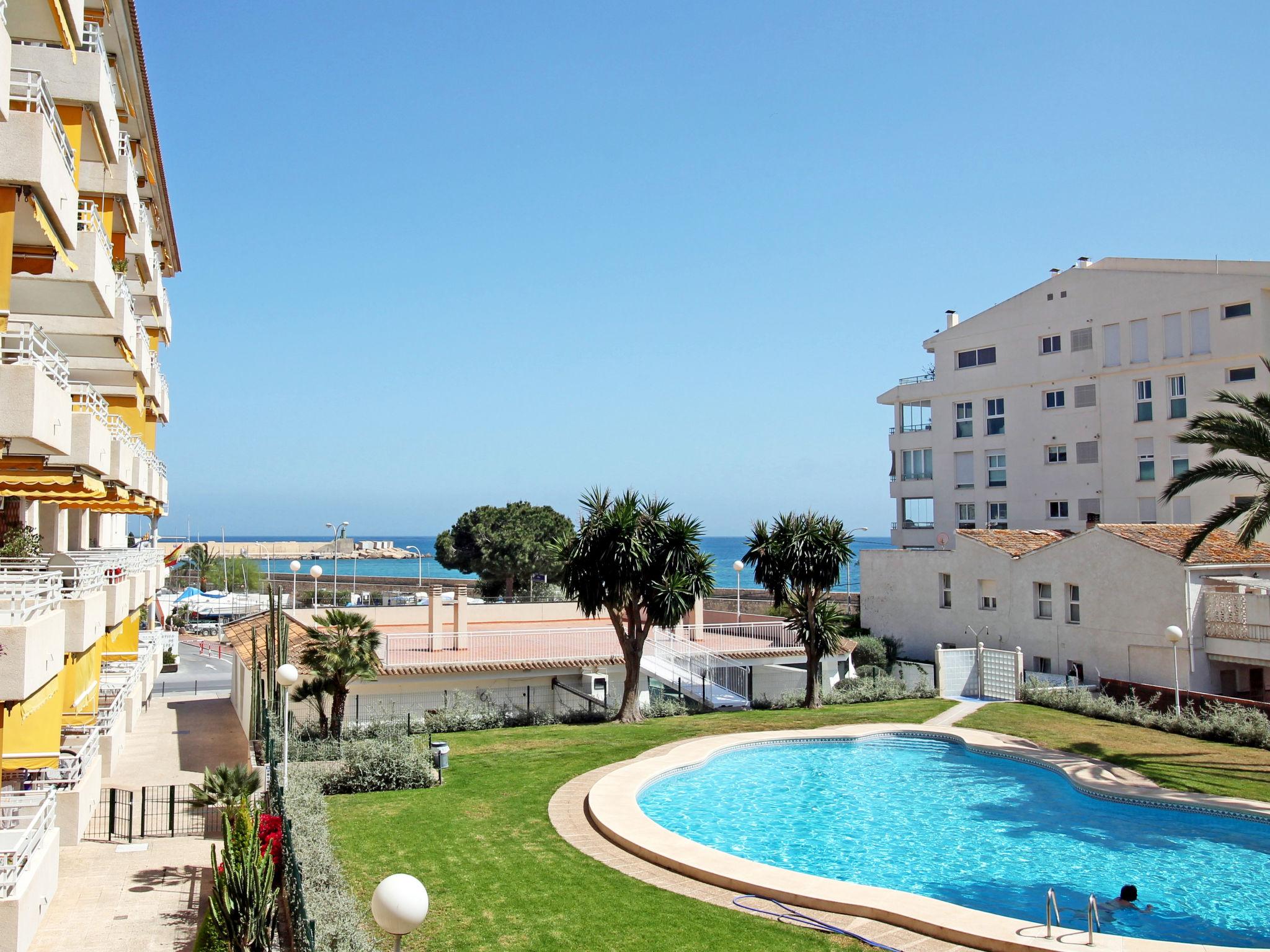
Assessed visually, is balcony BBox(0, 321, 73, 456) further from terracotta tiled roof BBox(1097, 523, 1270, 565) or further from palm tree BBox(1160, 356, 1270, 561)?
terracotta tiled roof BBox(1097, 523, 1270, 565)

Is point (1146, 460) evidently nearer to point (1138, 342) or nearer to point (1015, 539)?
point (1138, 342)

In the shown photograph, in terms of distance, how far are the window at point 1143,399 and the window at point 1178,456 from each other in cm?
156

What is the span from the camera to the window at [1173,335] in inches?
1586

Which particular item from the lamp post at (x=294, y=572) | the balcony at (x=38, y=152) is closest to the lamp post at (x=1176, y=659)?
the balcony at (x=38, y=152)

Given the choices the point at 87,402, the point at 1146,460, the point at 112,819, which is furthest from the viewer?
the point at 1146,460

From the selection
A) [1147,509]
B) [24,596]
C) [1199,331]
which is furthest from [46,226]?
[1147,509]

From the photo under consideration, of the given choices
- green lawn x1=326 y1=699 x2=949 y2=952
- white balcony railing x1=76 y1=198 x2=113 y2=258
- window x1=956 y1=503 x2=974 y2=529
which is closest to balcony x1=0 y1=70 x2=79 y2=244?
white balcony railing x1=76 y1=198 x2=113 y2=258

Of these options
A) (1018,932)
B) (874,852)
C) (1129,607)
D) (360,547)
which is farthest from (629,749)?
(360,547)

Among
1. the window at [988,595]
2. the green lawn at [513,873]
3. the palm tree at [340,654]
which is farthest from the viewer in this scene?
the window at [988,595]

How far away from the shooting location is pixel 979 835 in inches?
722

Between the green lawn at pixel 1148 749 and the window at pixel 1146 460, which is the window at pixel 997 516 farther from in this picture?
the green lawn at pixel 1148 749

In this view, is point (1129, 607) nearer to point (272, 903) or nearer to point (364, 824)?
point (364, 824)

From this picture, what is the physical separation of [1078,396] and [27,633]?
141 ft

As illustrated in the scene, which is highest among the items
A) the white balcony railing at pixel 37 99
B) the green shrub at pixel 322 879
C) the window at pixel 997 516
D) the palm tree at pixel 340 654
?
the white balcony railing at pixel 37 99
